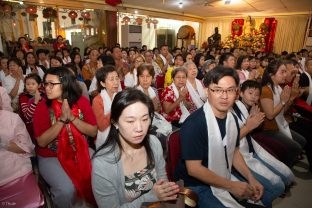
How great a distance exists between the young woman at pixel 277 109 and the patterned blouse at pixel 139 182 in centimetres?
186

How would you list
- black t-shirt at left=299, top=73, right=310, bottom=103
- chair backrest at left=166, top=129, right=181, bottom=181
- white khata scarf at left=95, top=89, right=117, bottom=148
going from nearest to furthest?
chair backrest at left=166, top=129, right=181, bottom=181 → white khata scarf at left=95, top=89, right=117, bottom=148 → black t-shirt at left=299, top=73, right=310, bottom=103

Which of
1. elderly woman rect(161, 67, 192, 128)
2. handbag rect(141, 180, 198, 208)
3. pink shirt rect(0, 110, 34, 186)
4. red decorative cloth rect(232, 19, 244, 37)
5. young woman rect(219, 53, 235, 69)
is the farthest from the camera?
red decorative cloth rect(232, 19, 244, 37)

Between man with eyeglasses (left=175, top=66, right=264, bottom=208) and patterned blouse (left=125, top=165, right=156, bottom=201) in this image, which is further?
man with eyeglasses (left=175, top=66, right=264, bottom=208)

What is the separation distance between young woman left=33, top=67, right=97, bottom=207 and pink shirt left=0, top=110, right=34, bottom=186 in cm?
12

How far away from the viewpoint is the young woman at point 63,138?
176 cm

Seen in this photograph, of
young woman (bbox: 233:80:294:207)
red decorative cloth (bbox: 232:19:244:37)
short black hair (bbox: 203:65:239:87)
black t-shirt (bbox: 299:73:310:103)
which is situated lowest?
young woman (bbox: 233:80:294:207)

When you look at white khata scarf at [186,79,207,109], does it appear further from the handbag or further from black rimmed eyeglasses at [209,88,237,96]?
the handbag

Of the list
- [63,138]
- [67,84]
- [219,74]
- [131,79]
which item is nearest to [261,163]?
[219,74]

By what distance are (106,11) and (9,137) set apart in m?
9.35

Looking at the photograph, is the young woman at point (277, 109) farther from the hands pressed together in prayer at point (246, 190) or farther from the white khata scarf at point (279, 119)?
the hands pressed together in prayer at point (246, 190)

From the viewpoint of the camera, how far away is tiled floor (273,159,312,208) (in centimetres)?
238

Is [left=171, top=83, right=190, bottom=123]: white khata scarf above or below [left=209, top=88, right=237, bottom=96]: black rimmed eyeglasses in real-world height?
below

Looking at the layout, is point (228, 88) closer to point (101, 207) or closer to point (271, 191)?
point (271, 191)

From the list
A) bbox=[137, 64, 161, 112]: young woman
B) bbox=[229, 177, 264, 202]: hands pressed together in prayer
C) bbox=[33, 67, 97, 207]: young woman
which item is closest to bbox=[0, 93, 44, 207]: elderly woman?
bbox=[33, 67, 97, 207]: young woman
